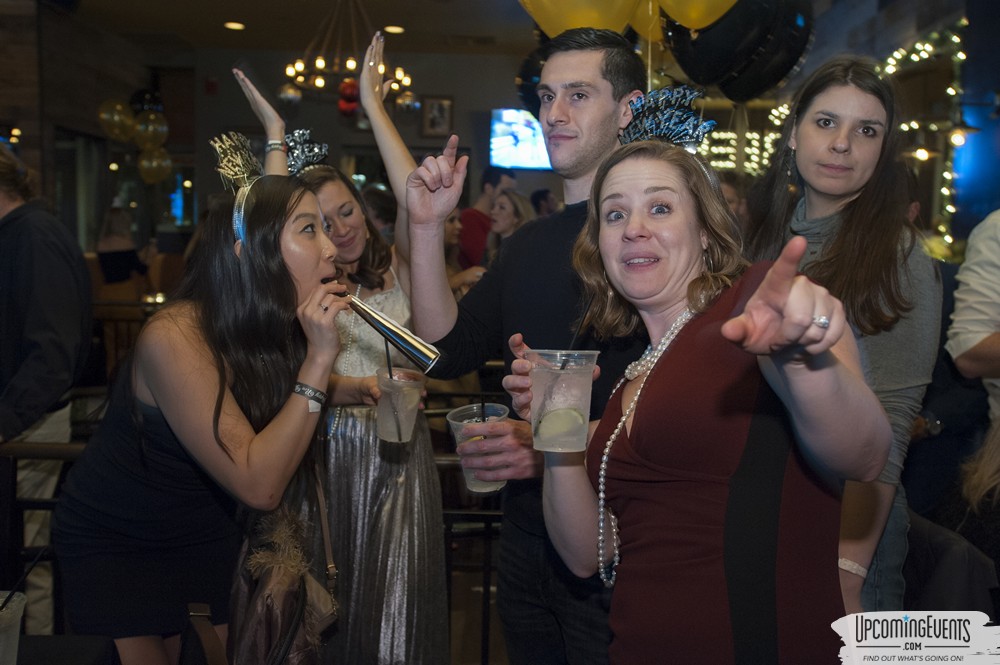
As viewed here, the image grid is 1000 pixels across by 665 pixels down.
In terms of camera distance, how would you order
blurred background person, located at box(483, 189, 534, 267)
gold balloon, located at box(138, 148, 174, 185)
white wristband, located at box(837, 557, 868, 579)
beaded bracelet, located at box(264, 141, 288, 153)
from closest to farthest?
1. white wristband, located at box(837, 557, 868, 579)
2. beaded bracelet, located at box(264, 141, 288, 153)
3. blurred background person, located at box(483, 189, 534, 267)
4. gold balloon, located at box(138, 148, 174, 185)

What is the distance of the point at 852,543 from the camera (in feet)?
5.71

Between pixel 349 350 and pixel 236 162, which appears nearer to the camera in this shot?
pixel 236 162

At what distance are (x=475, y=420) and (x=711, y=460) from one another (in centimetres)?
75

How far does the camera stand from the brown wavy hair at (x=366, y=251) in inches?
117

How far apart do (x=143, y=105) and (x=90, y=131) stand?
87 cm

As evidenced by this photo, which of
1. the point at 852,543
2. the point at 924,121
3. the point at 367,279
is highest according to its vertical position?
the point at 924,121

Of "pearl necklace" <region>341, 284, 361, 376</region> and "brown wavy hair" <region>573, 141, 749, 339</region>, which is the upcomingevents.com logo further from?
"pearl necklace" <region>341, 284, 361, 376</region>

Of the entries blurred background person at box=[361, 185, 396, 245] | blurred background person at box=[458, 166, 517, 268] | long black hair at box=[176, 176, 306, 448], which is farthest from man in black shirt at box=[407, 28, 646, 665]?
blurred background person at box=[458, 166, 517, 268]

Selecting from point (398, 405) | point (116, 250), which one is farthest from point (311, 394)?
point (116, 250)

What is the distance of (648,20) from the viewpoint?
3.70 m

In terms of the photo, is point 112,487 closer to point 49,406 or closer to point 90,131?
point 49,406

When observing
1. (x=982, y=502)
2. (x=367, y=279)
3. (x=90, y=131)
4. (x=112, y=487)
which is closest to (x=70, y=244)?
(x=367, y=279)

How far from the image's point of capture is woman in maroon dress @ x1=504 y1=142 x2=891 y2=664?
1159mm

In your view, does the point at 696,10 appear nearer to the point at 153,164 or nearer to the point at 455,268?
the point at 455,268
